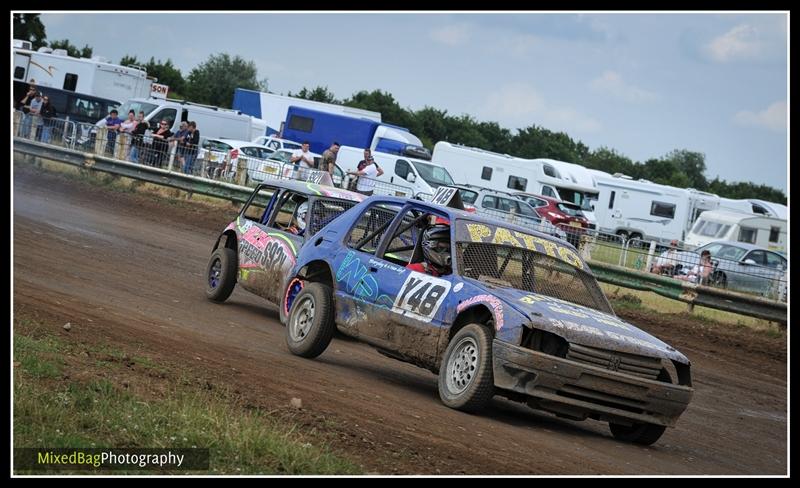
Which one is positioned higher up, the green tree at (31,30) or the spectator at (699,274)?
the green tree at (31,30)

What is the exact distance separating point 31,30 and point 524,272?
65.1m

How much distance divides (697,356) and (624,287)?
489 centimetres

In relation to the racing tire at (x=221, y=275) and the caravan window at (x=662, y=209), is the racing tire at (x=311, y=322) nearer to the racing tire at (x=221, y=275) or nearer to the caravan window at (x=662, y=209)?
the racing tire at (x=221, y=275)

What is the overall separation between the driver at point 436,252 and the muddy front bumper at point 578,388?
1.28m

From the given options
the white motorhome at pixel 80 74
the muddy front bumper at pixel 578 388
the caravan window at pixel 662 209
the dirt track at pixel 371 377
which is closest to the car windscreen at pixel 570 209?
the caravan window at pixel 662 209

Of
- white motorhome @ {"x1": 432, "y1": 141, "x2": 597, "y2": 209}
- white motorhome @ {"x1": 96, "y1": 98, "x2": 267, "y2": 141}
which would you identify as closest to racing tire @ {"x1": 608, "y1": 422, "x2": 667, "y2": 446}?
white motorhome @ {"x1": 96, "y1": 98, "x2": 267, "y2": 141}

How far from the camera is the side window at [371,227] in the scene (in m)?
10.9

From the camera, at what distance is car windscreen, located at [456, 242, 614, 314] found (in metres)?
9.82

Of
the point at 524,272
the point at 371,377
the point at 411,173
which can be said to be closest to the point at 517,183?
the point at 411,173

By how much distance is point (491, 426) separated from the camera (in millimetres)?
8617

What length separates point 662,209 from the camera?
48312 millimetres
